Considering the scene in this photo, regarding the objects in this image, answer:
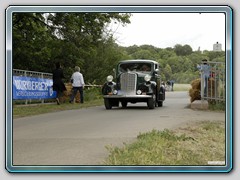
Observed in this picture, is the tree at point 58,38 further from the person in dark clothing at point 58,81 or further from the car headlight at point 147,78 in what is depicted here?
the car headlight at point 147,78

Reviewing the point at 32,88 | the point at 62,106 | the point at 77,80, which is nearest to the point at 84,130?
the point at 77,80

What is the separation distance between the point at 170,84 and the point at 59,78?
84cm

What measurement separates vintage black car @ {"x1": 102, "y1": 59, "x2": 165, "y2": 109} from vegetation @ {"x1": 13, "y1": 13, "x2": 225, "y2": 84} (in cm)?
15

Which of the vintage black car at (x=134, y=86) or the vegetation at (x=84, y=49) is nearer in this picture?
the vegetation at (x=84, y=49)

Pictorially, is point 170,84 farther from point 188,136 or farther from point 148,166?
point 148,166

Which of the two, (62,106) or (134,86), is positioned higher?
(134,86)

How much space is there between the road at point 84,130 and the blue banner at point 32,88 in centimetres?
23

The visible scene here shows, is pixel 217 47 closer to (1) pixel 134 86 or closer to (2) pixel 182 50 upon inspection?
(2) pixel 182 50

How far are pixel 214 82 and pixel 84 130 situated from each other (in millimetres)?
1035

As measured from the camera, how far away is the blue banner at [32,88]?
4.53 metres

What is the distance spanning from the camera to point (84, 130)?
14.1 feet

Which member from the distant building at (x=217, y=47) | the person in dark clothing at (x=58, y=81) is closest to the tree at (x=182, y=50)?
the distant building at (x=217, y=47)

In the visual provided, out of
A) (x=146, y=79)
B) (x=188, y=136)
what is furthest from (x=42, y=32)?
(x=146, y=79)

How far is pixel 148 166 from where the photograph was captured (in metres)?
3.88
